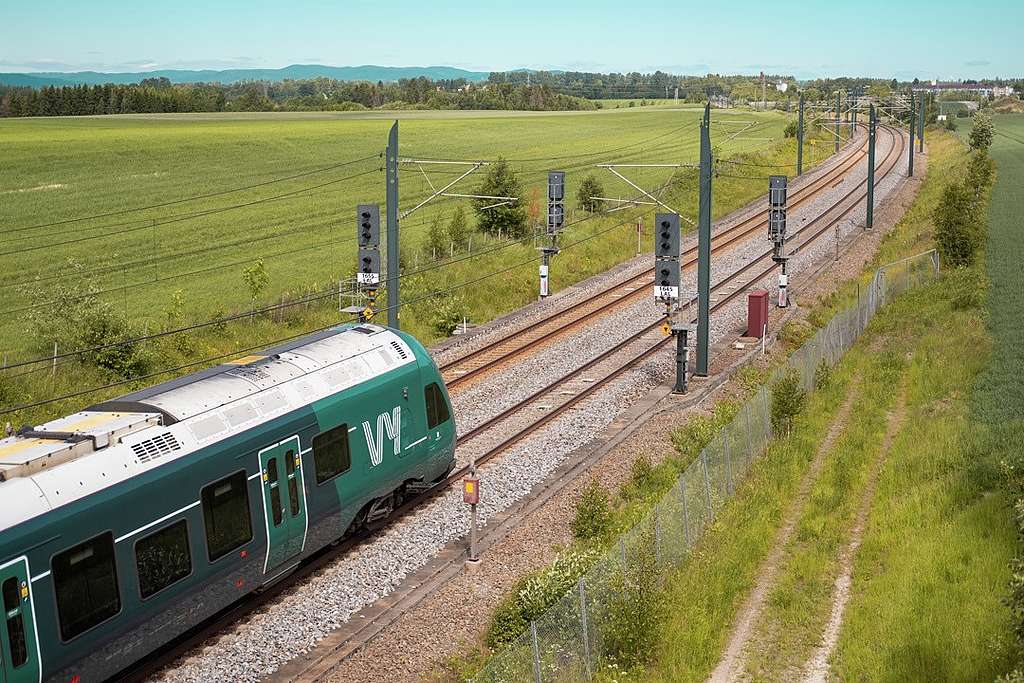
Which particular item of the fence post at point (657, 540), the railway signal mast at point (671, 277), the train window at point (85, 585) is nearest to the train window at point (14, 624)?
the train window at point (85, 585)

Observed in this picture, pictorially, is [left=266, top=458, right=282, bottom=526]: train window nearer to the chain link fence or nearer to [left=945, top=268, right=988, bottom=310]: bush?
the chain link fence

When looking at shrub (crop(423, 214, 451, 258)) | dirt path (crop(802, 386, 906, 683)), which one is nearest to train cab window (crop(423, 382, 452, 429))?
dirt path (crop(802, 386, 906, 683))

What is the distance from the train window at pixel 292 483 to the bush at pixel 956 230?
1405 inches

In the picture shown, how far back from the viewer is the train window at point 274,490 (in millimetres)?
16234

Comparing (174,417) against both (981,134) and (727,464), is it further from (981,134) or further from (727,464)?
(981,134)

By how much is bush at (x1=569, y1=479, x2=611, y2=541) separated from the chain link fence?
164 centimetres

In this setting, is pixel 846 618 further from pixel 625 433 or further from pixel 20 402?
pixel 20 402

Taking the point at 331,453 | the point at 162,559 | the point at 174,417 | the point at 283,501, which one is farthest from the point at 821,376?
the point at 162,559

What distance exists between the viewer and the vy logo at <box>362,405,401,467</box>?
18734mm

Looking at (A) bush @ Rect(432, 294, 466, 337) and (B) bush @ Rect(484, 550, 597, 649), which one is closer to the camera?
(B) bush @ Rect(484, 550, 597, 649)

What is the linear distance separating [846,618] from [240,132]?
4282 inches

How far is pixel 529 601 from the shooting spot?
611 inches

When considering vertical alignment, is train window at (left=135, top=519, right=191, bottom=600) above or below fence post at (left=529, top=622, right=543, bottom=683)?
above

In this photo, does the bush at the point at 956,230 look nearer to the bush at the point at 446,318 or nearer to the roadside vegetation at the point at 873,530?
the roadside vegetation at the point at 873,530
